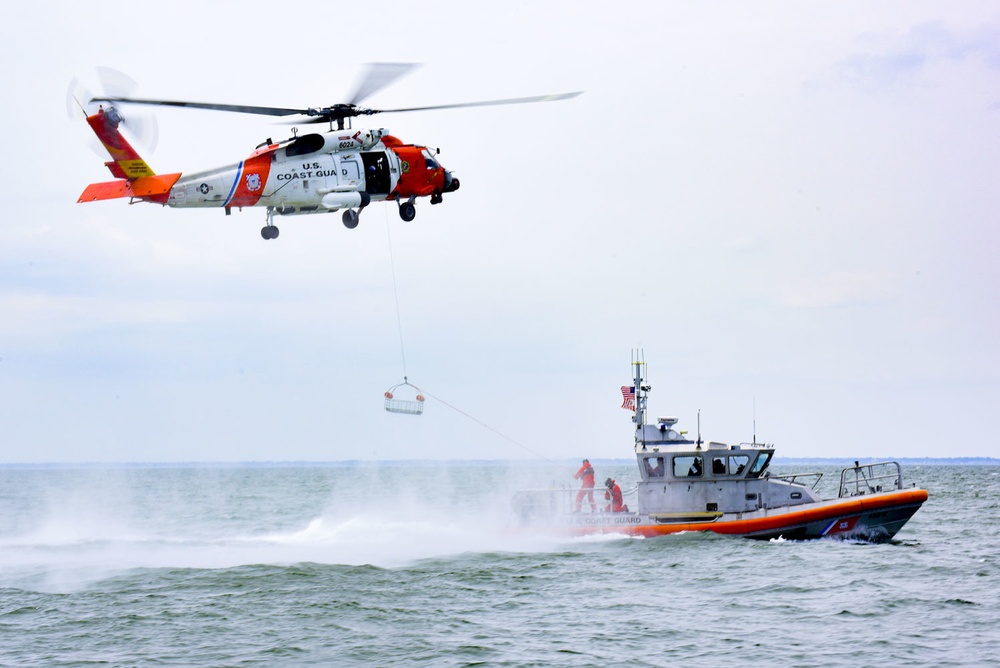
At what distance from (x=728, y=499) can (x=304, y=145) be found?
520 inches

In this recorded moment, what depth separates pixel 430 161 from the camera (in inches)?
946

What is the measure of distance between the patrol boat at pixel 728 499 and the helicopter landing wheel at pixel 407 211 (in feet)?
A: 25.3

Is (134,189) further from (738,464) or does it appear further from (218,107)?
(738,464)

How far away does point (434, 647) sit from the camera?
1919 cm

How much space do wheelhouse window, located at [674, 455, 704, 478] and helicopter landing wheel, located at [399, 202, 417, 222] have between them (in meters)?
8.84

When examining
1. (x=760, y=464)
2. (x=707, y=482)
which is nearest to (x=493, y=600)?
(x=707, y=482)

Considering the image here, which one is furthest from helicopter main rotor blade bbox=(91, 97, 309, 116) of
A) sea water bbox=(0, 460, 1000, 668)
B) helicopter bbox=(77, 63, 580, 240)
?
sea water bbox=(0, 460, 1000, 668)

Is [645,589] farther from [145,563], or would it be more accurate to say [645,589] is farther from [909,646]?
[145,563]

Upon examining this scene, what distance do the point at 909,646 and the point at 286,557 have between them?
16.1 metres

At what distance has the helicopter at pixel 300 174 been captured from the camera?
20781 millimetres

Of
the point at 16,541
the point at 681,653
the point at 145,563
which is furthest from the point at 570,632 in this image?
the point at 16,541

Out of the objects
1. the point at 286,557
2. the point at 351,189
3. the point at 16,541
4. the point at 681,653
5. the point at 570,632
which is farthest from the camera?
the point at 16,541

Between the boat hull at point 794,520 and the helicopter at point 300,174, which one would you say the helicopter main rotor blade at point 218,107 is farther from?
the boat hull at point 794,520

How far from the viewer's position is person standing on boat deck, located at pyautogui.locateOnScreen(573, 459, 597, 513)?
28.6m
